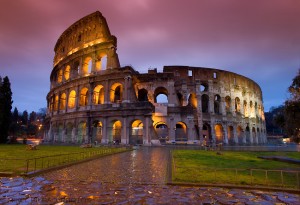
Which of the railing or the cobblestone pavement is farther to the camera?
the railing

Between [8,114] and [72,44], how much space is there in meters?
16.9

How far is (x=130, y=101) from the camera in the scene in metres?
32.8

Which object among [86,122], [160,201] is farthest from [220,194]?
[86,122]

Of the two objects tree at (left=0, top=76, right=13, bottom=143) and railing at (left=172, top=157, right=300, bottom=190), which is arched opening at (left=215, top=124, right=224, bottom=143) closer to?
railing at (left=172, top=157, right=300, bottom=190)

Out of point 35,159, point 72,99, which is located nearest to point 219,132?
point 72,99

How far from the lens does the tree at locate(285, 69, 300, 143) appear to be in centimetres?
1142

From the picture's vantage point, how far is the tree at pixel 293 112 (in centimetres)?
1142

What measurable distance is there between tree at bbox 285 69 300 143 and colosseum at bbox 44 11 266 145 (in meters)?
20.5

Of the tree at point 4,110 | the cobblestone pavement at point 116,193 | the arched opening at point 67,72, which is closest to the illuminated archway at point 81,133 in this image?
the arched opening at point 67,72

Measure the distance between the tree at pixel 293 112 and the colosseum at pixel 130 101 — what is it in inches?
805

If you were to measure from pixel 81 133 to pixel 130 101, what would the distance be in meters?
10.3

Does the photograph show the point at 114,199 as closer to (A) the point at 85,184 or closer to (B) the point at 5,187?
(A) the point at 85,184

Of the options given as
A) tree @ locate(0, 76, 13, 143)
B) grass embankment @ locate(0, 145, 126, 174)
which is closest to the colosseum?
tree @ locate(0, 76, 13, 143)

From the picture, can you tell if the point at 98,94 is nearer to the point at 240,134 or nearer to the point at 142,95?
the point at 142,95
